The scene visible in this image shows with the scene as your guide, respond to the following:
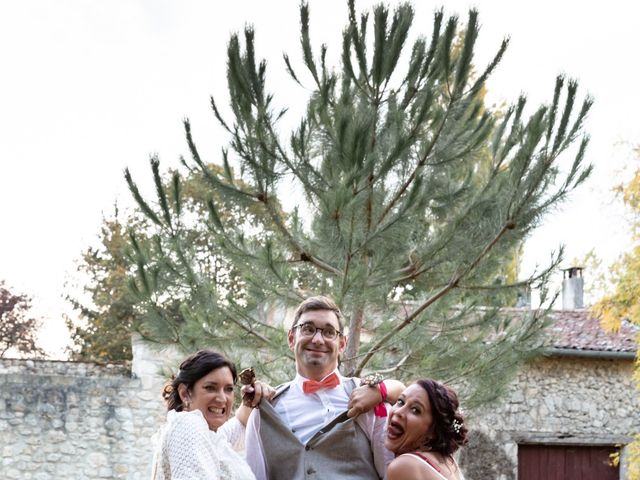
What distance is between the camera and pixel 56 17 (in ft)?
25.4

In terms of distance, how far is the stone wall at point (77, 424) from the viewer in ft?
28.1

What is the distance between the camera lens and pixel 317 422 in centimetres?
295

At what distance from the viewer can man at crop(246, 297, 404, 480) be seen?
2.84 metres

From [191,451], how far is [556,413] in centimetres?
798

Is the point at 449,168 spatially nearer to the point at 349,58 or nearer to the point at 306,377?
the point at 349,58

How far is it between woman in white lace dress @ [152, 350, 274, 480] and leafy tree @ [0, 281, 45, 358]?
14.1 m

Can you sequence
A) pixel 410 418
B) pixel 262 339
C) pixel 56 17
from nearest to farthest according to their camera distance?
pixel 410 418, pixel 262 339, pixel 56 17

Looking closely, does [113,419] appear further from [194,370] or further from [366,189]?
[194,370]

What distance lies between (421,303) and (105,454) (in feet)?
12.9

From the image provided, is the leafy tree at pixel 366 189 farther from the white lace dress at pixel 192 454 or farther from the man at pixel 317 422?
the white lace dress at pixel 192 454

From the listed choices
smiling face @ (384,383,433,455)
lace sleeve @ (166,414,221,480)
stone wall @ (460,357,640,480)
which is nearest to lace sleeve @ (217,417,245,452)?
lace sleeve @ (166,414,221,480)

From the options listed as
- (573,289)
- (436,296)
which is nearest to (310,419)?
(436,296)

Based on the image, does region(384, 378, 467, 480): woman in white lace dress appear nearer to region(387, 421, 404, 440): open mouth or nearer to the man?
region(387, 421, 404, 440): open mouth

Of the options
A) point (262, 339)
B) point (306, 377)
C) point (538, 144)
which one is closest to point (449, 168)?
point (538, 144)
